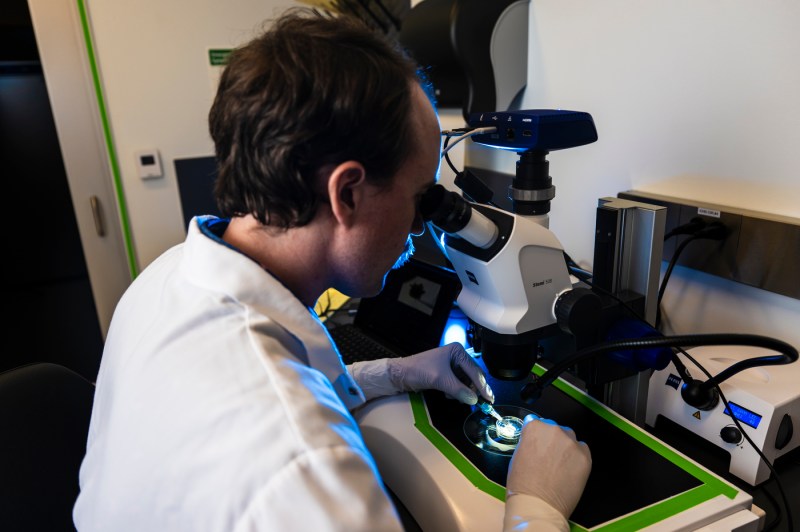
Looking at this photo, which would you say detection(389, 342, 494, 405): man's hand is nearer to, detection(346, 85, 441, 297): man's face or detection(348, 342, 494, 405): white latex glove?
detection(348, 342, 494, 405): white latex glove

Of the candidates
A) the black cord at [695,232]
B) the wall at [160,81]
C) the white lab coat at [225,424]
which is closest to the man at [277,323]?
the white lab coat at [225,424]

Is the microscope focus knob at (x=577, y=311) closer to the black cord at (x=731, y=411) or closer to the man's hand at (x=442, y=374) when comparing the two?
the black cord at (x=731, y=411)

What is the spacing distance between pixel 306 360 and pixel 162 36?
206 centimetres

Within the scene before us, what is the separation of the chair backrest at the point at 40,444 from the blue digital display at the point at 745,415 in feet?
3.74

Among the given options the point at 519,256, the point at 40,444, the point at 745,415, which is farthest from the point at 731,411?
the point at 40,444

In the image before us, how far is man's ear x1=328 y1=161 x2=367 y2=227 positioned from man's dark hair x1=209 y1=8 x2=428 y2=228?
0.04 ft

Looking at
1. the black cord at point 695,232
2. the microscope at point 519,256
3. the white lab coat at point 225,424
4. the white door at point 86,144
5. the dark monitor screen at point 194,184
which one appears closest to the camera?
the white lab coat at point 225,424

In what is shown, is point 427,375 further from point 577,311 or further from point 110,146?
point 110,146

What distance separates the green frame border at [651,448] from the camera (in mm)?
642

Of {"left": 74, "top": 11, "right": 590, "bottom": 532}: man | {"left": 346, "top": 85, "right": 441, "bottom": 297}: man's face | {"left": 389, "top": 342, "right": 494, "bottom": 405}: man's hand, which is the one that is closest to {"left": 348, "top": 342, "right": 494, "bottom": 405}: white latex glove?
{"left": 389, "top": 342, "right": 494, "bottom": 405}: man's hand

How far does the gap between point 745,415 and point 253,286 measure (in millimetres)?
778

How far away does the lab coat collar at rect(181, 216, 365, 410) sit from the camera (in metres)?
0.60

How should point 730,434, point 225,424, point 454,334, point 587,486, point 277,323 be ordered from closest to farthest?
point 225,424 < point 277,323 < point 587,486 < point 730,434 < point 454,334

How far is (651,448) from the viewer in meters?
0.76
